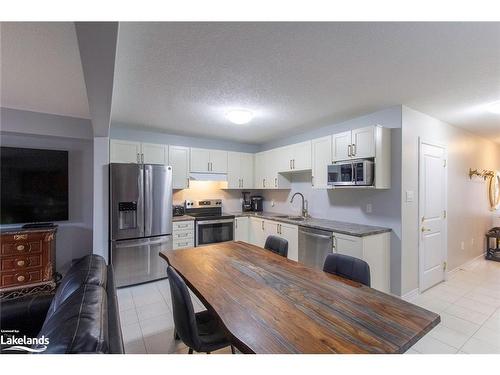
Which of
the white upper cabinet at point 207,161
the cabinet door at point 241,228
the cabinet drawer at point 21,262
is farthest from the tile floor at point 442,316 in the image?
the white upper cabinet at point 207,161

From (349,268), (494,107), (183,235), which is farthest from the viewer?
(183,235)

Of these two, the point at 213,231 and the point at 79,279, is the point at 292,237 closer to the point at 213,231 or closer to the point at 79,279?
the point at 213,231

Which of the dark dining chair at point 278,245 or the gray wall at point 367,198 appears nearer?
the dark dining chair at point 278,245

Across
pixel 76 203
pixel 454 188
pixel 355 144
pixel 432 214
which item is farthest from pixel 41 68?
pixel 454 188

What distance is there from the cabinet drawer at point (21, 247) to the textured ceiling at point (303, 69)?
201cm

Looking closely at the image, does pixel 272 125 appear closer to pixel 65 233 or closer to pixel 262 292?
pixel 262 292

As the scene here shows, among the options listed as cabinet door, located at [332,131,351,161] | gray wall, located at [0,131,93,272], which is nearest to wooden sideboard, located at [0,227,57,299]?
gray wall, located at [0,131,93,272]

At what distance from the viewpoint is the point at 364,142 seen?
2.86 meters

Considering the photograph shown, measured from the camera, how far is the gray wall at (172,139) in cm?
375

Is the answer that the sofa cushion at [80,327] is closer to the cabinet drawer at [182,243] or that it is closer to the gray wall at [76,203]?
the cabinet drawer at [182,243]

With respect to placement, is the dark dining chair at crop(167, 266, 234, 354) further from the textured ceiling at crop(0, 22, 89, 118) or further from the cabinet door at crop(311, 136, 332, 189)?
the cabinet door at crop(311, 136, 332, 189)

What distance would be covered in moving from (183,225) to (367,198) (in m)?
2.79
